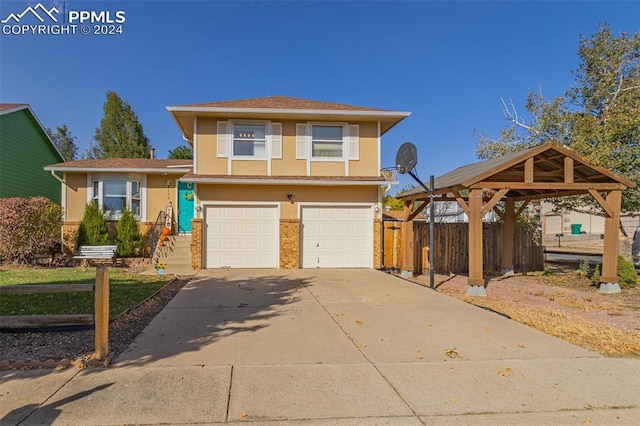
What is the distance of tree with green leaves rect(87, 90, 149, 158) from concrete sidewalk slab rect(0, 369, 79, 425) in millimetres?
27699

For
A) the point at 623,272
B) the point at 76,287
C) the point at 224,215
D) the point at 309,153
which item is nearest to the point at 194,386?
the point at 76,287

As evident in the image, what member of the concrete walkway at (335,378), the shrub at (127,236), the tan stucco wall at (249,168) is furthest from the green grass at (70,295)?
the tan stucco wall at (249,168)

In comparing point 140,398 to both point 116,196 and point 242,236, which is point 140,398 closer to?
point 242,236

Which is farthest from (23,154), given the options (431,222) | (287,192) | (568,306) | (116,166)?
(568,306)

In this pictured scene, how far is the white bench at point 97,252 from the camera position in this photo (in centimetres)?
1292

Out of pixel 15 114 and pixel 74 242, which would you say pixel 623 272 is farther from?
pixel 15 114

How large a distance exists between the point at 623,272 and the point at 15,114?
2371cm

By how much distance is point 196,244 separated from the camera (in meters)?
11.8

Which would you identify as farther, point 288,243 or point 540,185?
point 288,243

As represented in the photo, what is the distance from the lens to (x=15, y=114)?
56.6ft

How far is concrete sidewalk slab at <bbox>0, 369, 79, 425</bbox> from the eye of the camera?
308 centimetres

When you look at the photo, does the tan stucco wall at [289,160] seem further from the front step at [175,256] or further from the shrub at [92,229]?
the shrub at [92,229]

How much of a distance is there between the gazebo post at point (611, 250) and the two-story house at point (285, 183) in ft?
19.8

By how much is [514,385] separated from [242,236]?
9.69m
